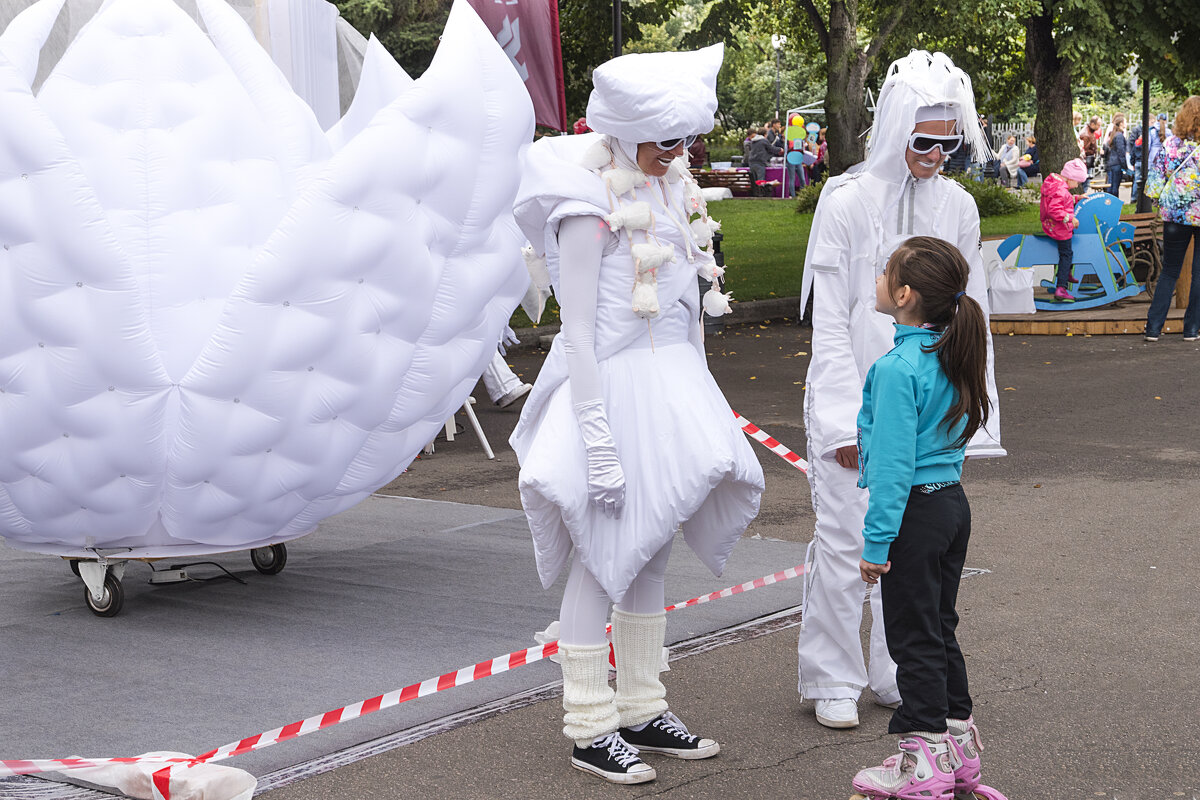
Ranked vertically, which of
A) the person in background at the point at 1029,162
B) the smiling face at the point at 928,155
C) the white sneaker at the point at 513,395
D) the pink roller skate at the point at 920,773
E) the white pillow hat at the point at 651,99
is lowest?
the white sneaker at the point at 513,395

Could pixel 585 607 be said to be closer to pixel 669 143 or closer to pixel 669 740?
pixel 669 740

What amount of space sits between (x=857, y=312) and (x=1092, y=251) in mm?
11440

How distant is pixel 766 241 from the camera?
24359 millimetres

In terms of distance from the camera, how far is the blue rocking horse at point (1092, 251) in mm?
14773

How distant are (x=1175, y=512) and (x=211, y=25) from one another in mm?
5041

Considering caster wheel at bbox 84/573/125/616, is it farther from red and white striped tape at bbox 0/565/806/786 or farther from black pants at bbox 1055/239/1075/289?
black pants at bbox 1055/239/1075/289

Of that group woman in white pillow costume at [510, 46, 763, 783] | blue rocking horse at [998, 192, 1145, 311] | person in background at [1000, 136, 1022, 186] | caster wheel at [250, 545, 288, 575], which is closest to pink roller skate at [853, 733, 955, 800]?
woman in white pillow costume at [510, 46, 763, 783]

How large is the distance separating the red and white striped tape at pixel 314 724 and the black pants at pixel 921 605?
138 centimetres

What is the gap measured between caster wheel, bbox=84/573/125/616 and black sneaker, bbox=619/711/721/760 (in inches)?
98.0

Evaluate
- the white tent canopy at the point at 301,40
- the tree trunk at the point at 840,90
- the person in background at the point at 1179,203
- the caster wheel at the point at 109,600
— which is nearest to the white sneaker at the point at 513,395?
the white tent canopy at the point at 301,40

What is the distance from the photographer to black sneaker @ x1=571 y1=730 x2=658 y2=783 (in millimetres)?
3926

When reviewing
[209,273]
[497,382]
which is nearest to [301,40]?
[209,273]

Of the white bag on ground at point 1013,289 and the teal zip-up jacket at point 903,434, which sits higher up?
the teal zip-up jacket at point 903,434

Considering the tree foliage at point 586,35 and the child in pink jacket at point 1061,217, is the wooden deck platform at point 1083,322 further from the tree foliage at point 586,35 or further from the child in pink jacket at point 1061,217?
the tree foliage at point 586,35
